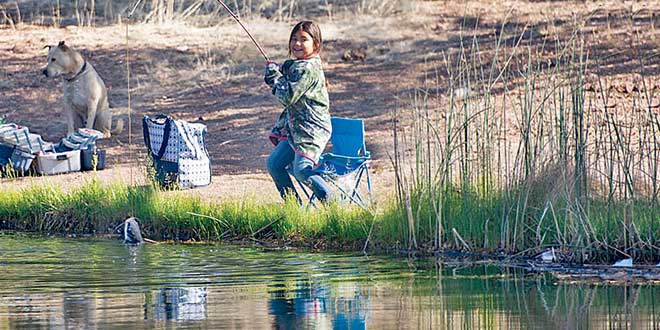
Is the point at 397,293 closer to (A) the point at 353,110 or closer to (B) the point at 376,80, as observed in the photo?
(A) the point at 353,110

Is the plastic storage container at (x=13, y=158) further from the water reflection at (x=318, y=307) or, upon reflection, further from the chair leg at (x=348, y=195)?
the water reflection at (x=318, y=307)

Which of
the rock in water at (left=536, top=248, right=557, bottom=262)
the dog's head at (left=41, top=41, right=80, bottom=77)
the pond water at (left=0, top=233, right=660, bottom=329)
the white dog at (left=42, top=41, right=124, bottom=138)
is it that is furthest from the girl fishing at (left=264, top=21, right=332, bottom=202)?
the dog's head at (left=41, top=41, right=80, bottom=77)

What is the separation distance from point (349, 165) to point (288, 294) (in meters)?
2.93

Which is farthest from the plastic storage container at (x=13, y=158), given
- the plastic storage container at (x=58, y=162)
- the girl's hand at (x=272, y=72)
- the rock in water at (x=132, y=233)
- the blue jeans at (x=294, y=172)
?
→ the girl's hand at (x=272, y=72)

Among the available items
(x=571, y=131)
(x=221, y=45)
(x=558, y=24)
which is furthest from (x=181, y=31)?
(x=571, y=131)

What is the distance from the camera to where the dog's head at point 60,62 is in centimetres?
1688

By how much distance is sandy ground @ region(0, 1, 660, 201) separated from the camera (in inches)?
680

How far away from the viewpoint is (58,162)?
14.0 m

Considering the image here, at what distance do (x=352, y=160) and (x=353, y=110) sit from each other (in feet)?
22.5

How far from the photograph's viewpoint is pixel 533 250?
927 cm

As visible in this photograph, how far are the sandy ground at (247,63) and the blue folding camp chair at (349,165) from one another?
3895 millimetres

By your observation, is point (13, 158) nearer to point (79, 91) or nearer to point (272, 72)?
point (79, 91)

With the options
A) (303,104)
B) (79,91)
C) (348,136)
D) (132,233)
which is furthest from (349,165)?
(79,91)

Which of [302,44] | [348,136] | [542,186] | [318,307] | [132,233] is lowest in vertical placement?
[318,307]
